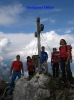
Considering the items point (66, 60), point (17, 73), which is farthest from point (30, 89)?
point (17, 73)

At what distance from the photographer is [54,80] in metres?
10.8

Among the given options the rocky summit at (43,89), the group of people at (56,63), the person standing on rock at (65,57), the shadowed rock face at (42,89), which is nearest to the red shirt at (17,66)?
the group of people at (56,63)

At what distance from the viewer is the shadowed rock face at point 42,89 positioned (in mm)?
9634

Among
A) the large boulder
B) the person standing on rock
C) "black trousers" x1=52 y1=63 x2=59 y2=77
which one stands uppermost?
the person standing on rock

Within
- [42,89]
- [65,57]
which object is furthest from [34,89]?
[65,57]

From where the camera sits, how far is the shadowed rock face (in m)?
9.63

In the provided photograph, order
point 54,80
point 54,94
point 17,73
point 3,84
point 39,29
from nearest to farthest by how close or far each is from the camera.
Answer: point 54,94 → point 54,80 → point 39,29 → point 17,73 → point 3,84

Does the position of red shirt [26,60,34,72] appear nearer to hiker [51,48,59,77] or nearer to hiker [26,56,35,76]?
hiker [26,56,35,76]

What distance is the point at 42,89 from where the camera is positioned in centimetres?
1002

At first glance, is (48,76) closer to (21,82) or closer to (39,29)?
(21,82)

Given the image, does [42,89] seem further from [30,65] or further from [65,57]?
[30,65]

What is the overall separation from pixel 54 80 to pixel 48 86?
70cm

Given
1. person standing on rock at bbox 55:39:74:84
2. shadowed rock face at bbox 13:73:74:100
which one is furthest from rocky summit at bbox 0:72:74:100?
person standing on rock at bbox 55:39:74:84

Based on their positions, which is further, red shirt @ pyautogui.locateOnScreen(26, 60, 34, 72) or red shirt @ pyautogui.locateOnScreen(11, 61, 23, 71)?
red shirt @ pyautogui.locateOnScreen(26, 60, 34, 72)
